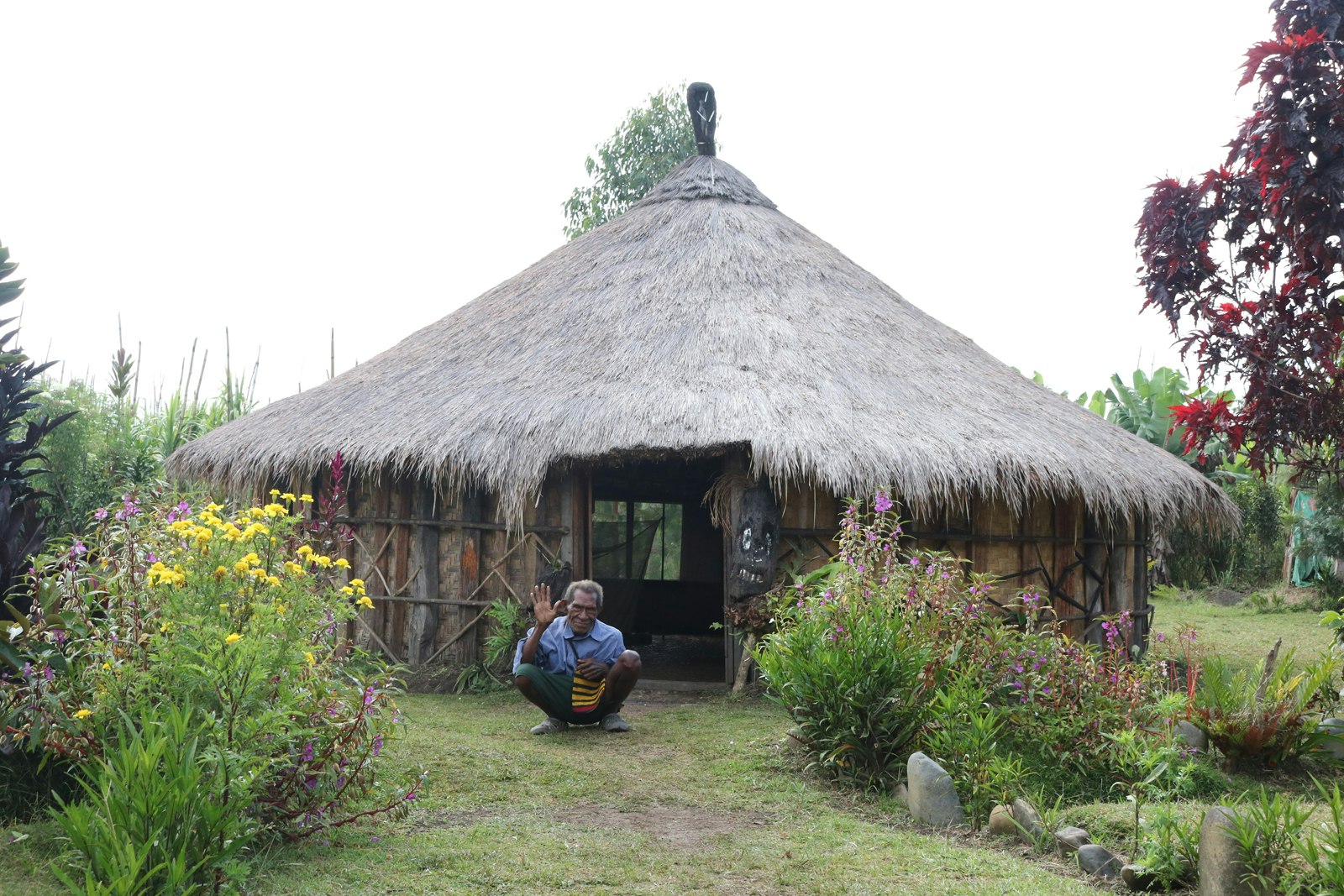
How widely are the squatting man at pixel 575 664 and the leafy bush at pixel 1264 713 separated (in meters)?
3.16

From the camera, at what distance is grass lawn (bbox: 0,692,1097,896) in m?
4.35

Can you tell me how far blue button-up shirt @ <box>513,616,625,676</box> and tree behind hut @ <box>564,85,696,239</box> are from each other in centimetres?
1392

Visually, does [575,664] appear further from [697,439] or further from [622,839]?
[622,839]

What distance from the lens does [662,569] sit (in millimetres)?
13820

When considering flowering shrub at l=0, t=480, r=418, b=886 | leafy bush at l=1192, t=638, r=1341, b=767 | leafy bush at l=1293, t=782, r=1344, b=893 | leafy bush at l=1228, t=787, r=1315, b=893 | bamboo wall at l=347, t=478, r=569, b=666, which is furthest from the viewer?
bamboo wall at l=347, t=478, r=569, b=666

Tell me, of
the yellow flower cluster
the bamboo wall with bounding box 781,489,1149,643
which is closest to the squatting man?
the bamboo wall with bounding box 781,489,1149,643

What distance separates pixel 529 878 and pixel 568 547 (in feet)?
16.7

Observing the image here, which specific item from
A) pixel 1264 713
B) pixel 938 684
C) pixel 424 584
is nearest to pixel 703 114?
pixel 424 584

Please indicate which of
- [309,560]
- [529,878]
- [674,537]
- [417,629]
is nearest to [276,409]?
[417,629]

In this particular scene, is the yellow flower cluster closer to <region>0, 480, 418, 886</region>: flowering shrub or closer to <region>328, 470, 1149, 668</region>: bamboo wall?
<region>0, 480, 418, 886</region>: flowering shrub

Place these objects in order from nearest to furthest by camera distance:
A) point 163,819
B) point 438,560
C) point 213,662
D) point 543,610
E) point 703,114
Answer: point 163,819
point 213,662
point 543,610
point 438,560
point 703,114

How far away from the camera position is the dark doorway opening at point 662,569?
11883 mm

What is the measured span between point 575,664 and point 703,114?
8105 millimetres

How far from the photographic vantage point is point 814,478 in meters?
8.96
